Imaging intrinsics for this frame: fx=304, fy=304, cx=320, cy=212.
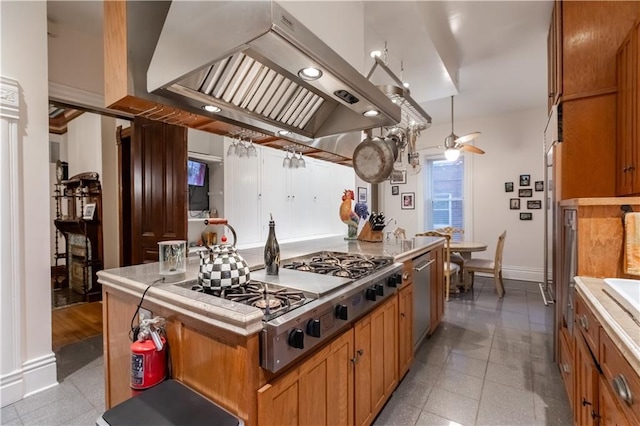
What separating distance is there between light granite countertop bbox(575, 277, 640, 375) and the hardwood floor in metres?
3.93

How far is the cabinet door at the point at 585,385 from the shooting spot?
4.08 ft

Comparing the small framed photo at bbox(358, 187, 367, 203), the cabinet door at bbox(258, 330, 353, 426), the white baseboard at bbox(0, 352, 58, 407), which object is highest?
the small framed photo at bbox(358, 187, 367, 203)

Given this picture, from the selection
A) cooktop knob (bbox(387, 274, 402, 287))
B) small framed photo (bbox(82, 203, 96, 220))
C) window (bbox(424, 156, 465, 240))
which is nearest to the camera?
cooktop knob (bbox(387, 274, 402, 287))

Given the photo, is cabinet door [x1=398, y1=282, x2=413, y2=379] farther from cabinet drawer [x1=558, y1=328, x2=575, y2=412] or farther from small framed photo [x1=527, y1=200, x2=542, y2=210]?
small framed photo [x1=527, y1=200, x2=542, y2=210]

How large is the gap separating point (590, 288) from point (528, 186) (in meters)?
4.47

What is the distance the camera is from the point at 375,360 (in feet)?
5.78

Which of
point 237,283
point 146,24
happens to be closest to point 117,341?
point 237,283

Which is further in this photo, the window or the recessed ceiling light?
the window

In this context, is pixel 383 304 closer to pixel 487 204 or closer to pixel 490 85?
pixel 490 85

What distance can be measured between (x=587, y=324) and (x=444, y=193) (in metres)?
5.00

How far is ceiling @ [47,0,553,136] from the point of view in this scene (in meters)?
2.51

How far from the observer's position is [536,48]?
127 inches

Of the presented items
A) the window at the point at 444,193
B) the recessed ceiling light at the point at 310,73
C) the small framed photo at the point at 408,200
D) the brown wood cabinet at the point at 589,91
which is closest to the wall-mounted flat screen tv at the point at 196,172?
the recessed ceiling light at the point at 310,73

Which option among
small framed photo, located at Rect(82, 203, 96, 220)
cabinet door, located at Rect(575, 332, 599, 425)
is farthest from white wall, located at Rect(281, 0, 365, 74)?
small framed photo, located at Rect(82, 203, 96, 220)
